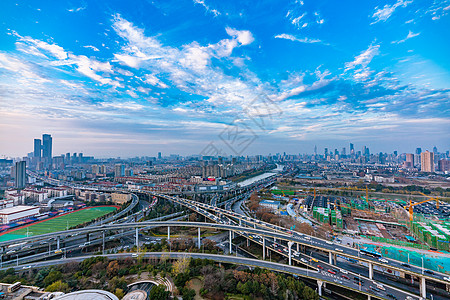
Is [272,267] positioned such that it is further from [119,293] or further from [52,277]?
[52,277]

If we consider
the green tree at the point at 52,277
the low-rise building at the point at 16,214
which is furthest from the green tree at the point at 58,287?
the low-rise building at the point at 16,214

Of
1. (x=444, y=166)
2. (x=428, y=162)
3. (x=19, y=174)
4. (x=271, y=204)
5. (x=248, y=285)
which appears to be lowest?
(x=271, y=204)

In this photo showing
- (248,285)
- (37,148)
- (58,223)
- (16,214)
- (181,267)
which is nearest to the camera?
(248,285)

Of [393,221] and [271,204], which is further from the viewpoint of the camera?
[271,204]

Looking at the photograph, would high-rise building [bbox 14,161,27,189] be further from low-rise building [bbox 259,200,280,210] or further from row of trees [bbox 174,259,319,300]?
row of trees [bbox 174,259,319,300]

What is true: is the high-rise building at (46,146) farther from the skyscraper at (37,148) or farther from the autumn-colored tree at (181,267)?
the autumn-colored tree at (181,267)

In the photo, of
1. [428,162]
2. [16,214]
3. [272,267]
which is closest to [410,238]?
[272,267]

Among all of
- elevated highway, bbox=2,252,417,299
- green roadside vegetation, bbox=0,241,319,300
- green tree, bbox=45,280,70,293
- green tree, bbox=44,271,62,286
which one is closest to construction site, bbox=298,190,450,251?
elevated highway, bbox=2,252,417,299

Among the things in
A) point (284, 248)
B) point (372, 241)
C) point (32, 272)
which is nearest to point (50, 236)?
point (32, 272)

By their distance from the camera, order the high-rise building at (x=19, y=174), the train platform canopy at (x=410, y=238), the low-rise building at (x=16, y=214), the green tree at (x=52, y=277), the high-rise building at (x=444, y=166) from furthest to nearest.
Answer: the high-rise building at (x=444, y=166) → the high-rise building at (x=19, y=174) → the low-rise building at (x=16, y=214) → the train platform canopy at (x=410, y=238) → the green tree at (x=52, y=277)

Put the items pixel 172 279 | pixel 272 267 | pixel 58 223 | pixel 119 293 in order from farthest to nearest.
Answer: pixel 58 223 < pixel 272 267 < pixel 172 279 < pixel 119 293
